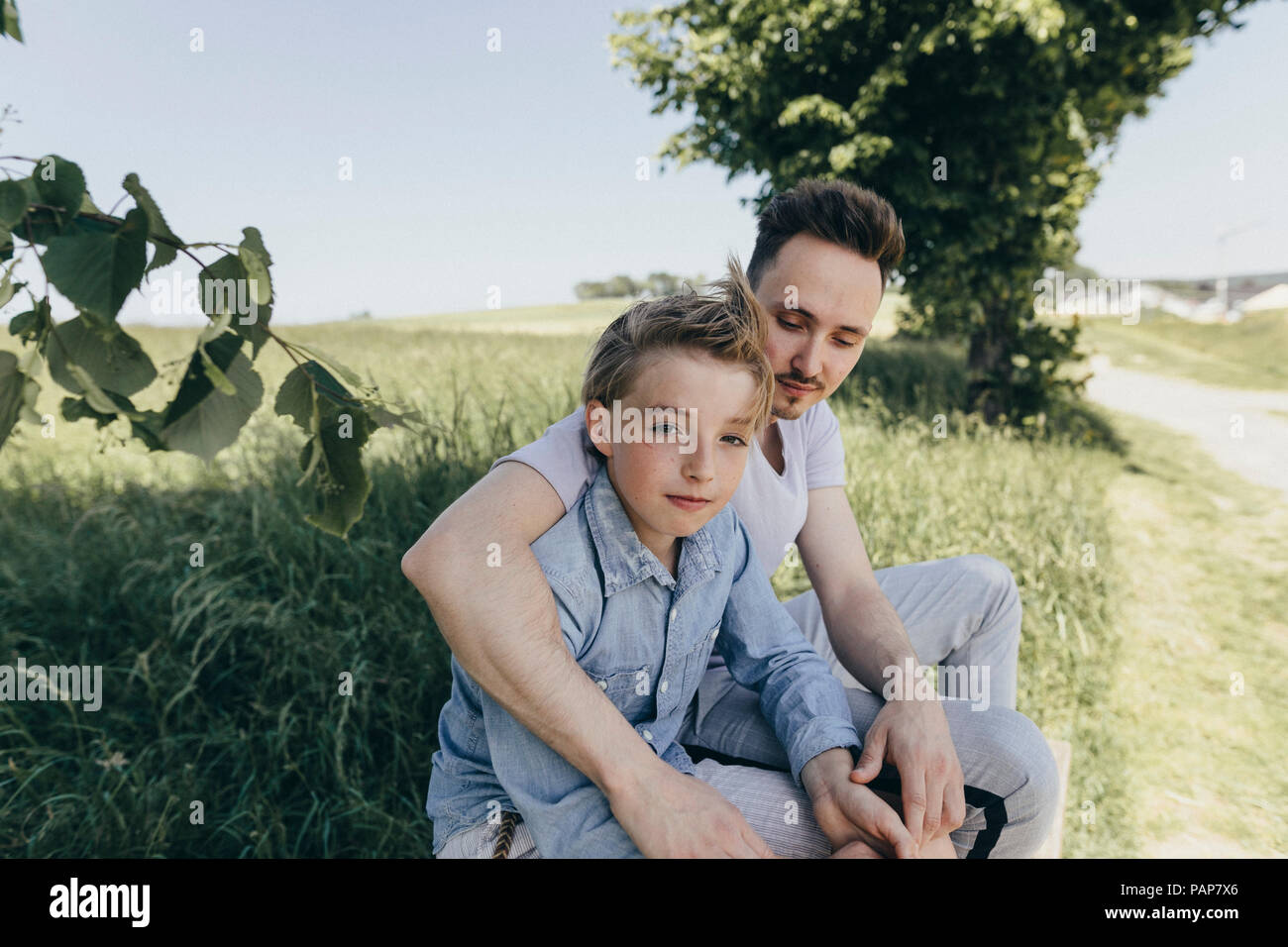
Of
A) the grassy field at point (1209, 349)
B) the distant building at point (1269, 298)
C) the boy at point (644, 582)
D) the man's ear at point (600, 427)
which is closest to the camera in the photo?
the boy at point (644, 582)

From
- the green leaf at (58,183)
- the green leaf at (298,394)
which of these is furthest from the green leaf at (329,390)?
the green leaf at (58,183)

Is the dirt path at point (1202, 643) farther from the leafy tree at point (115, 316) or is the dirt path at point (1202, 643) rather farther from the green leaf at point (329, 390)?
the leafy tree at point (115, 316)

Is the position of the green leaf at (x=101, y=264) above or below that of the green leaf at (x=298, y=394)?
above

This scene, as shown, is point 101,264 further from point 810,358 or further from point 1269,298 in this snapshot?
point 1269,298

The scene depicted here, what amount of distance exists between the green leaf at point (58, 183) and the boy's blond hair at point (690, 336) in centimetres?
82

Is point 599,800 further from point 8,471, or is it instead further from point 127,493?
point 8,471

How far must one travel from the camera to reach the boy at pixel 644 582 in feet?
4.64

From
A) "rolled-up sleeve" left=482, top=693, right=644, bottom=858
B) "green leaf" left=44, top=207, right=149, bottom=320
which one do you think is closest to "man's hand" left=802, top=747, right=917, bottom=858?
"rolled-up sleeve" left=482, top=693, right=644, bottom=858

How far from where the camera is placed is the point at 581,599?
146 centimetres

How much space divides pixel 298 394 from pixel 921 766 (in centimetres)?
122

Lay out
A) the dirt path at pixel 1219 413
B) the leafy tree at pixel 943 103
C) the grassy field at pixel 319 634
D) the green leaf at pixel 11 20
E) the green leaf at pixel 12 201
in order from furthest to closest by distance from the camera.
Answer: the dirt path at pixel 1219 413 < the leafy tree at pixel 943 103 < the grassy field at pixel 319 634 < the green leaf at pixel 11 20 < the green leaf at pixel 12 201

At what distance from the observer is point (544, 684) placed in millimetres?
1341
